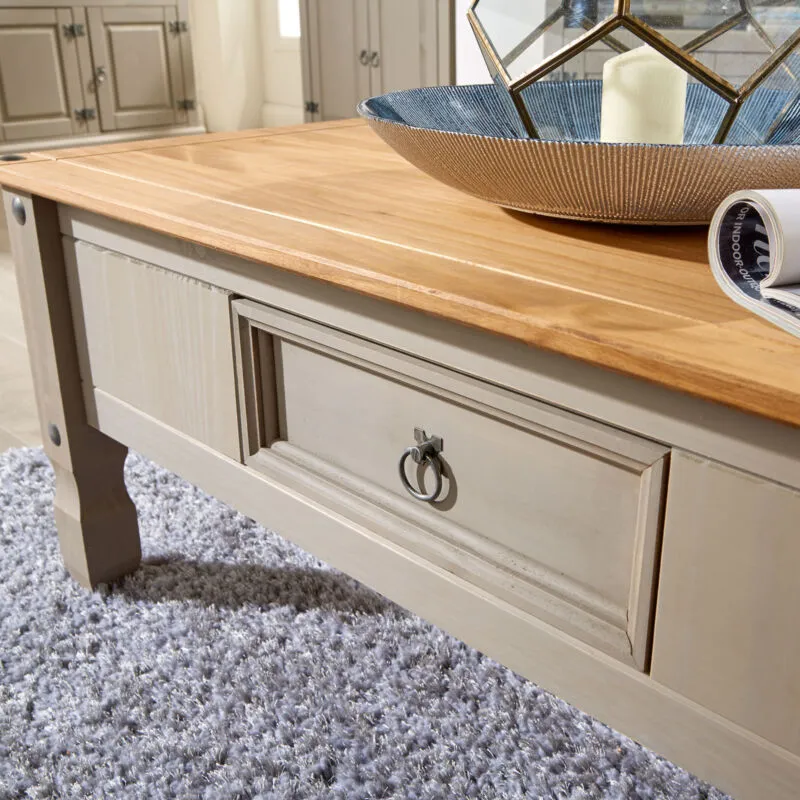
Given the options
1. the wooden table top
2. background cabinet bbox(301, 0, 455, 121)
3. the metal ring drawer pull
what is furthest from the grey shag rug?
Result: background cabinet bbox(301, 0, 455, 121)

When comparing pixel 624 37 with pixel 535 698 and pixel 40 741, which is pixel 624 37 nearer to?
pixel 535 698

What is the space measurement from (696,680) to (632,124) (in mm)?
418

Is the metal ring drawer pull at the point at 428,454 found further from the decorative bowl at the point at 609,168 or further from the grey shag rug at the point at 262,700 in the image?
the grey shag rug at the point at 262,700

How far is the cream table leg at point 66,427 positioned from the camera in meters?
0.99

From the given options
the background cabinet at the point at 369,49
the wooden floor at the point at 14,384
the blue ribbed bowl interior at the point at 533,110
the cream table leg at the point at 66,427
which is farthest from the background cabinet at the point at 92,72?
the blue ribbed bowl interior at the point at 533,110

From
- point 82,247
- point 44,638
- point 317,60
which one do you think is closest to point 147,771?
point 44,638

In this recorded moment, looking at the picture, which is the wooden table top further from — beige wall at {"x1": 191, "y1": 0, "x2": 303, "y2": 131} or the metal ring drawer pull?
beige wall at {"x1": 191, "y1": 0, "x2": 303, "y2": 131}

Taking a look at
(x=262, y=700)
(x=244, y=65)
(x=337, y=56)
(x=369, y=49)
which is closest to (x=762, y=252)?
(x=262, y=700)

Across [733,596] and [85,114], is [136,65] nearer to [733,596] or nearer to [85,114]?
[85,114]

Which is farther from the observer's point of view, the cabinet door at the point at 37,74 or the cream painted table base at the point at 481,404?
the cabinet door at the point at 37,74

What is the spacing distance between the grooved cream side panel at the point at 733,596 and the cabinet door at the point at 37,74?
14.4ft

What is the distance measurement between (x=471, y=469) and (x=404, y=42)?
3.04 metres

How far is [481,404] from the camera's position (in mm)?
609

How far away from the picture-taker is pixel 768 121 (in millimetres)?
777
